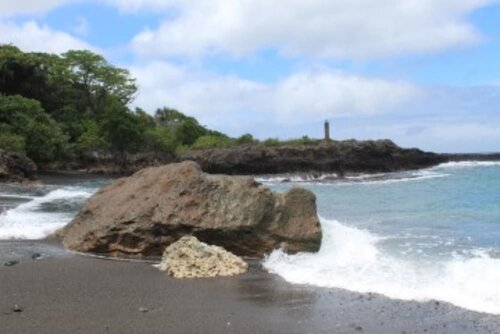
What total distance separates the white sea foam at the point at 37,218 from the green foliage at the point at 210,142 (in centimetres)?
4034

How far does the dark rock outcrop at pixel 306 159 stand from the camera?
5372 centimetres

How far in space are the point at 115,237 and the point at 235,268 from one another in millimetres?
2800

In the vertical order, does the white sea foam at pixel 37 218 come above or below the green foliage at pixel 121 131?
below

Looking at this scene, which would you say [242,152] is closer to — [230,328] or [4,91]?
[4,91]

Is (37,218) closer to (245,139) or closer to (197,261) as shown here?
(197,261)

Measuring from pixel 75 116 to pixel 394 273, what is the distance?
53.1 m

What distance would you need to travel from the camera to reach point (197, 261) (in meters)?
9.96

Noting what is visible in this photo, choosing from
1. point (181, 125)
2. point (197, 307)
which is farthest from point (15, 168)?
point (181, 125)

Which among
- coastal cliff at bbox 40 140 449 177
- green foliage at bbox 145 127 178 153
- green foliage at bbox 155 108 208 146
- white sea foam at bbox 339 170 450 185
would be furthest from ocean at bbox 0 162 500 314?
green foliage at bbox 155 108 208 146

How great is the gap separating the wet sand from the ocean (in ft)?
1.86

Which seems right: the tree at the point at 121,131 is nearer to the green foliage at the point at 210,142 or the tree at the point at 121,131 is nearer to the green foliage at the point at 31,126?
the green foliage at the point at 31,126

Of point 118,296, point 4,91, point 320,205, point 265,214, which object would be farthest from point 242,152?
point 118,296

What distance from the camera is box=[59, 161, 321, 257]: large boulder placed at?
1141 cm

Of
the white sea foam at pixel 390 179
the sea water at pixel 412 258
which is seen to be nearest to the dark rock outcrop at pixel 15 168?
the sea water at pixel 412 258
